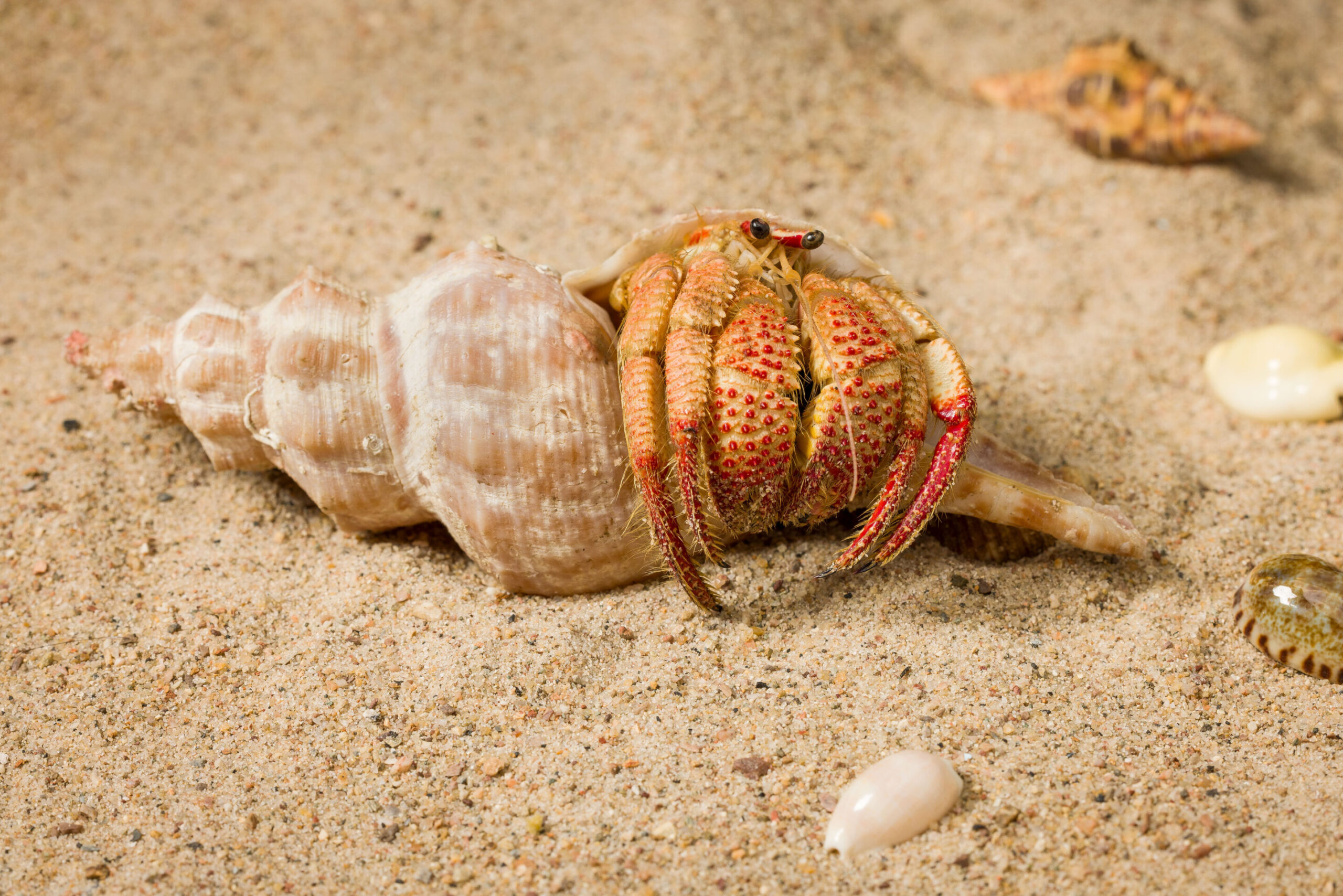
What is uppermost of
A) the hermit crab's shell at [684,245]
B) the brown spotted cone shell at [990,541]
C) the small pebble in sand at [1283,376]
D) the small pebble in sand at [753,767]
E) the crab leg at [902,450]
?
the hermit crab's shell at [684,245]

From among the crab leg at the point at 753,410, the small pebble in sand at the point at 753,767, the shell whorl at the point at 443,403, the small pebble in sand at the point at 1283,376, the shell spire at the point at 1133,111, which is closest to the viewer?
the small pebble in sand at the point at 753,767

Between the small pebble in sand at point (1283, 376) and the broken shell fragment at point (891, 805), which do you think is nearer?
the broken shell fragment at point (891, 805)

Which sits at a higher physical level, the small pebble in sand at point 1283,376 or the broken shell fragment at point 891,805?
the small pebble in sand at point 1283,376

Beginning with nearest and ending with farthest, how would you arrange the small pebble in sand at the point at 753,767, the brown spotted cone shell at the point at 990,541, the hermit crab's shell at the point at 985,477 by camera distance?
the small pebble in sand at the point at 753,767 < the hermit crab's shell at the point at 985,477 < the brown spotted cone shell at the point at 990,541

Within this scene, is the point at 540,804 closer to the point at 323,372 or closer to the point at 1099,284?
the point at 323,372

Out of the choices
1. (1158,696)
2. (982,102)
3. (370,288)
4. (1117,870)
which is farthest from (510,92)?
(1117,870)

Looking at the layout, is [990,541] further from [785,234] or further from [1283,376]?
[1283,376]

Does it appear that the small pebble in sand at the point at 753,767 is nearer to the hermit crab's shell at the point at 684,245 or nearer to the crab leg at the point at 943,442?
the crab leg at the point at 943,442

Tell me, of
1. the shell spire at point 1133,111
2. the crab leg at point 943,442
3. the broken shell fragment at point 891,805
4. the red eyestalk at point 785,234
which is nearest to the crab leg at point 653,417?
the red eyestalk at point 785,234
